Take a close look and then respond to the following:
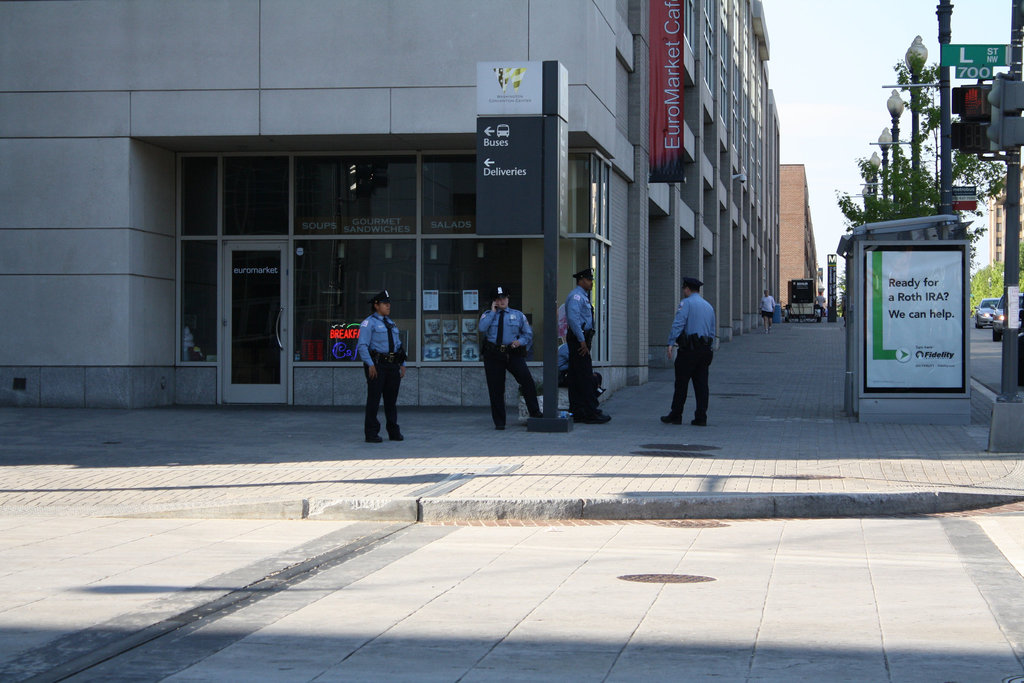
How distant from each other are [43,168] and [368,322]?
272 inches

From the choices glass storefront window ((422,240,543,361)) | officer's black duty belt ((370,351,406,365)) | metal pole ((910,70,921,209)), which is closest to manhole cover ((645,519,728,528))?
officer's black duty belt ((370,351,406,365))

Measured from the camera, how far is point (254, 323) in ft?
63.2

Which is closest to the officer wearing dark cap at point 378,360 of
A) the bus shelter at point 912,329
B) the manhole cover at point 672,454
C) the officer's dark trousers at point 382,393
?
the officer's dark trousers at point 382,393

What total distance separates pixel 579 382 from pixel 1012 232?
5487 millimetres

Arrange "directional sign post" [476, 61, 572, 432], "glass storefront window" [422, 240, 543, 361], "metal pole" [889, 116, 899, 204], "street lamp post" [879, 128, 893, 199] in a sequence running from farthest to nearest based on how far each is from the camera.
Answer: "street lamp post" [879, 128, 893, 199], "metal pole" [889, 116, 899, 204], "glass storefront window" [422, 240, 543, 361], "directional sign post" [476, 61, 572, 432]

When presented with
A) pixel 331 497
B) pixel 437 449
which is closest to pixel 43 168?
pixel 437 449

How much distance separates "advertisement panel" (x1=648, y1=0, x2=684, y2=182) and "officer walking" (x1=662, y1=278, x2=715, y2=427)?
314 inches

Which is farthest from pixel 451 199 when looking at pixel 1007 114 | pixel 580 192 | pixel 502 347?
pixel 1007 114

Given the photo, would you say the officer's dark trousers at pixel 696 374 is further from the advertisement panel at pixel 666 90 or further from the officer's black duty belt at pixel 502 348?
the advertisement panel at pixel 666 90

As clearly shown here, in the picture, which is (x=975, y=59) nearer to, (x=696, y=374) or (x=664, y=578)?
(x=696, y=374)

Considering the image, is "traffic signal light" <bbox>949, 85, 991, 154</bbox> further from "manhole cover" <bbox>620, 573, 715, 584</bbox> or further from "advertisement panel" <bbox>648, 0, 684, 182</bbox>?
"advertisement panel" <bbox>648, 0, 684, 182</bbox>

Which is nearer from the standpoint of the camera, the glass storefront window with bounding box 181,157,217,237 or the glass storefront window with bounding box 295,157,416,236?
the glass storefront window with bounding box 295,157,416,236

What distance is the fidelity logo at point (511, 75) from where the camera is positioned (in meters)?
14.6

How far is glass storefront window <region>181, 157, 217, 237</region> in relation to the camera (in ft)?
63.6
